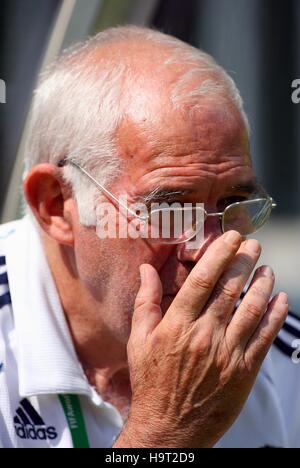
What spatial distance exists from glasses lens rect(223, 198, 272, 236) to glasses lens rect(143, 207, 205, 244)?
0.11 meters

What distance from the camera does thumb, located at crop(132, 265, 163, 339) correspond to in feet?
7.41

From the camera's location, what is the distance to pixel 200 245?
2.43 m

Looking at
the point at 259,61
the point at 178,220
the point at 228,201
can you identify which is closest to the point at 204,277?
the point at 178,220

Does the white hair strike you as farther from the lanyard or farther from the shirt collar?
the lanyard

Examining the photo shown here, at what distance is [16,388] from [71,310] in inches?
13.3

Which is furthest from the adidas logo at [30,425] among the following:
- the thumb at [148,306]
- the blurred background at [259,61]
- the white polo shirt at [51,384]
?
the blurred background at [259,61]

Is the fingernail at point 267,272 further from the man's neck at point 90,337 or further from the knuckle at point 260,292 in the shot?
the man's neck at point 90,337

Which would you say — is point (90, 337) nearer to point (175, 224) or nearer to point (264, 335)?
point (175, 224)

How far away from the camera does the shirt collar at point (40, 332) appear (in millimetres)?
2568

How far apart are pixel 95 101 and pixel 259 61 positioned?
3879 millimetres

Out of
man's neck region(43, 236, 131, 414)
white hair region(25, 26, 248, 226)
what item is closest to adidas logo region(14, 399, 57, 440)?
man's neck region(43, 236, 131, 414)

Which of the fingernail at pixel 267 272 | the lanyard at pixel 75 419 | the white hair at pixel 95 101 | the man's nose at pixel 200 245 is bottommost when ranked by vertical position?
the lanyard at pixel 75 419

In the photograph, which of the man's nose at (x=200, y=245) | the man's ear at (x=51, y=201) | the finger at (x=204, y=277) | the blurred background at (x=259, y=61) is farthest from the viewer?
the blurred background at (x=259, y=61)
